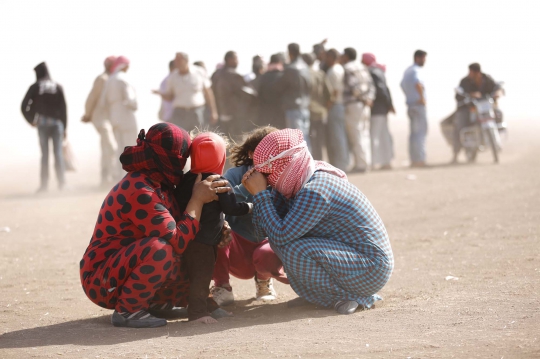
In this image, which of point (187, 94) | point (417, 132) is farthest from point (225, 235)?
point (417, 132)

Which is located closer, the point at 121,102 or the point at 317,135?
the point at 121,102

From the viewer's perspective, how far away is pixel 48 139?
14195 mm

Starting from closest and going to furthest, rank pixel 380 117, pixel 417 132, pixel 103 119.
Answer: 1. pixel 103 119
2. pixel 380 117
3. pixel 417 132

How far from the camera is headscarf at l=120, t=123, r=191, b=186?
14.6 ft

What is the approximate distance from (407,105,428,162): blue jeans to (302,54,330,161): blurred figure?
6.44 ft

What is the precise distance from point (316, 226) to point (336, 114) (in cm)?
944

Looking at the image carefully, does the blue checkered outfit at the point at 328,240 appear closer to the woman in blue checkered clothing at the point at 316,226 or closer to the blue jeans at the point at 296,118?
the woman in blue checkered clothing at the point at 316,226

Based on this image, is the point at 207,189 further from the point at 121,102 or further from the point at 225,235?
the point at 121,102

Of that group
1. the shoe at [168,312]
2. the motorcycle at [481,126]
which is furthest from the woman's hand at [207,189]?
the motorcycle at [481,126]

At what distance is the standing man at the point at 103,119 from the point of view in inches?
Result: 546

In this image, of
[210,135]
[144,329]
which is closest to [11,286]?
[144,329]

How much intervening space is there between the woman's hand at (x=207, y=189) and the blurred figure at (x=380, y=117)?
34.1ft

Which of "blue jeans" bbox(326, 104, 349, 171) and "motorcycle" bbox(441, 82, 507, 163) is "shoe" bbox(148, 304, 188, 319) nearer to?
"blue jeans" bbox(326, 104, 349, 171)

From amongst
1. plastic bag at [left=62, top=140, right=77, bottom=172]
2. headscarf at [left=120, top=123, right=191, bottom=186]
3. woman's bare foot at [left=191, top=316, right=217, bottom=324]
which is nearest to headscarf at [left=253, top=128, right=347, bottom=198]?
headscarf at [left=120, top=123, right=191, bottom=186]
